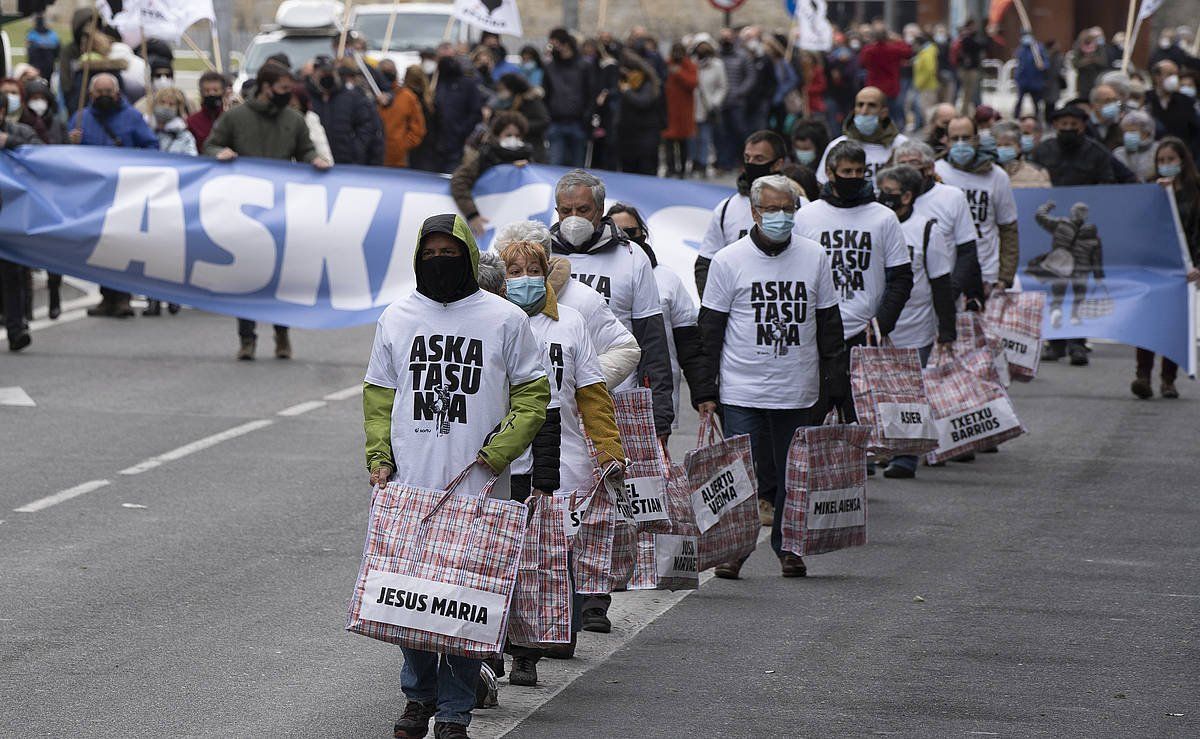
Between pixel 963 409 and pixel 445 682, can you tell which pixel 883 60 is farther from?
pixel 445 682

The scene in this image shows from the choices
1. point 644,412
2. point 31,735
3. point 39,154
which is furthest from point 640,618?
point 39,154

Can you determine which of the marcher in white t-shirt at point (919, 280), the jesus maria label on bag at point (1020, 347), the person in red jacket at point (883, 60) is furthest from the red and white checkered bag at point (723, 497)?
the person in red jacket at point (883, 60)

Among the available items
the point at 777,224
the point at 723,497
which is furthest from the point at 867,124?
the point at 723,497

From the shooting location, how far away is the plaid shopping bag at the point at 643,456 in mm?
7676

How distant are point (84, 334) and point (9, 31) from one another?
21.5 metres

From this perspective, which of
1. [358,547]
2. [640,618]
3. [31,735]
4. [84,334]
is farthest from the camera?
[84,334]

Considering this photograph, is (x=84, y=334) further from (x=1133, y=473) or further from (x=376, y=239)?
(x=1133, y=473)

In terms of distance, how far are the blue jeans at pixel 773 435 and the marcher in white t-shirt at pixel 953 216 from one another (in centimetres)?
258

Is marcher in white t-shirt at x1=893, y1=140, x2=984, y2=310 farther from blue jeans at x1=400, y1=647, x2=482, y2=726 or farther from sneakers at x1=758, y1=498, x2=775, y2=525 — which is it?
blue jeans at x1=400, y1=647, x2=482, y2=726

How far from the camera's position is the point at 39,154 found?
14.9 meters

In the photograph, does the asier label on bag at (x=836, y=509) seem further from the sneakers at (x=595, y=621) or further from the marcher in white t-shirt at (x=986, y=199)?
the marcher in white t-shirt at (x=986, y=199)

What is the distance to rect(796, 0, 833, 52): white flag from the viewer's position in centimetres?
2859

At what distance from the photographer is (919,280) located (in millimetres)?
11188

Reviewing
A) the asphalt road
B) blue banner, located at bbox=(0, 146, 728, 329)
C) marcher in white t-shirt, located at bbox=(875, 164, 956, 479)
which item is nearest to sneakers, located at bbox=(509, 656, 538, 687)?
the asphalt road
